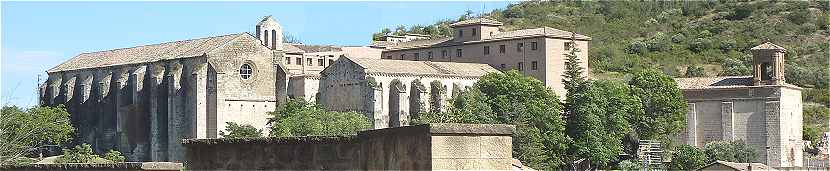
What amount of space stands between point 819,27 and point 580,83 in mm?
63944

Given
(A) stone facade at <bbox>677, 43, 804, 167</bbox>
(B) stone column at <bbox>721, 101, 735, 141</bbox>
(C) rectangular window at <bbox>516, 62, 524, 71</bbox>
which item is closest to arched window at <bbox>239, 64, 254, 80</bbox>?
(C) rectangular window at <bbox>516, 62, 524, 71</bbox>

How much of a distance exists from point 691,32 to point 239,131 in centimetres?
7455

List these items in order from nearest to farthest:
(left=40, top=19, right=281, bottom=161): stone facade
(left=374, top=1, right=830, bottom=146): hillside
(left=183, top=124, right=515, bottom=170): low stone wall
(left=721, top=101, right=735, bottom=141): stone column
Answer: (left=183, top=124, right=515, bottom=170): low stone wall
(left=40, top=19, right=281, bottom=161): stone facade
(left=721, top=101, right=735, bottom=141): stone column
(left=374, top=1, right=830, bottom=146): hillside

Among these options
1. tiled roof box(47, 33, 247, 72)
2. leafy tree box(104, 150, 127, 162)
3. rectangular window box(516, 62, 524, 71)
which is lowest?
leafy tree box(104, 150, 127, 162)

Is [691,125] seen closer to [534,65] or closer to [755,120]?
[755,120]

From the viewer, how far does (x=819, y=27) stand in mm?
147500

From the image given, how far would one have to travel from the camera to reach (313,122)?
7969 cm

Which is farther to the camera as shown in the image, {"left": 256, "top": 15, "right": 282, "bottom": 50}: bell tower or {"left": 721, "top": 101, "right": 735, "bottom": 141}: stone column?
{"left": 256, "top": 15, "right": 282, "bottom": 50}: bell tower

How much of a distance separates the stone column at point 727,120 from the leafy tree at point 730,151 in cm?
153

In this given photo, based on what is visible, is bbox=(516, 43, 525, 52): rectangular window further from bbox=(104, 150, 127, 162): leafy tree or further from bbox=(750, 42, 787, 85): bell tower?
bbox=(104, 150, 127, 162): leafy tree

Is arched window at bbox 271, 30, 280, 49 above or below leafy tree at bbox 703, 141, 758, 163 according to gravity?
above

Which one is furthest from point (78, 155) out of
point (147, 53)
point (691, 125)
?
point (691, 125)

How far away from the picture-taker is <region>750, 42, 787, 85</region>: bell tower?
291ft

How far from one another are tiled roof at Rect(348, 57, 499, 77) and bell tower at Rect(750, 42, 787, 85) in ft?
44.5
